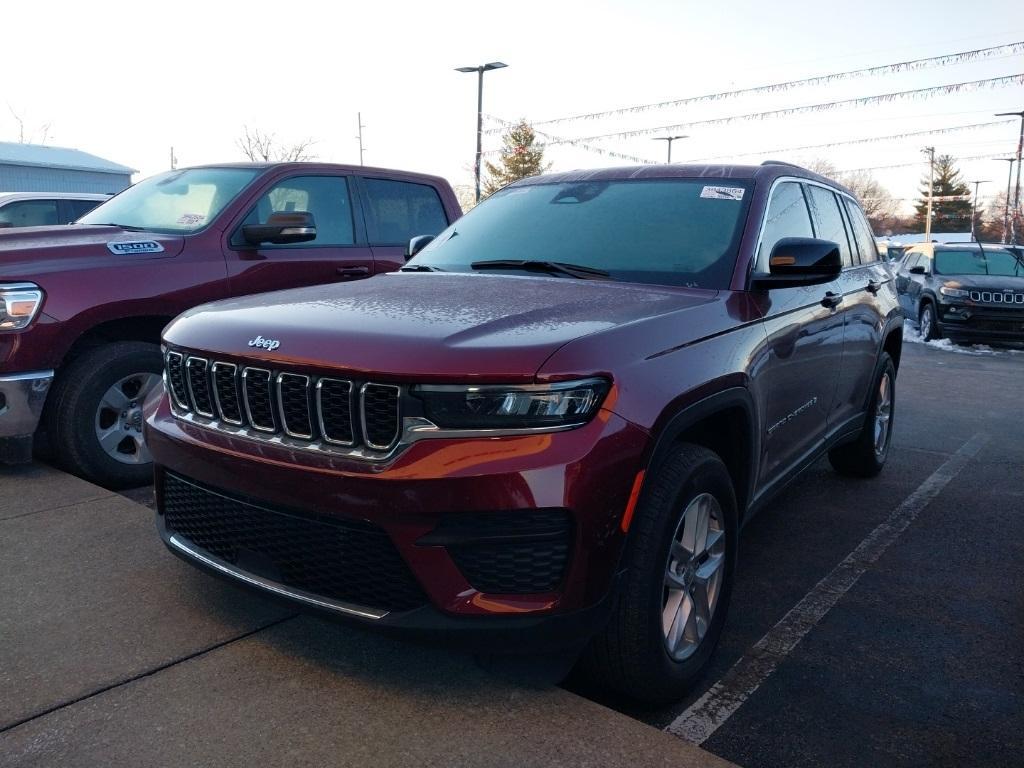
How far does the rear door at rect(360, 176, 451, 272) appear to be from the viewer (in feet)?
20.7

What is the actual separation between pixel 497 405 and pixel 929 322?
1420 cm

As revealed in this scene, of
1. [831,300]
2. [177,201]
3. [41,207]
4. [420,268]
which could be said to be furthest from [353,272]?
[41,207]

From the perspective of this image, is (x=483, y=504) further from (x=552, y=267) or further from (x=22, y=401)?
(x=22, y=401)

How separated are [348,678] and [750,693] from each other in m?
1.34

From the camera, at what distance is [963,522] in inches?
196

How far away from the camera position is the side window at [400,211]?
6395 mm

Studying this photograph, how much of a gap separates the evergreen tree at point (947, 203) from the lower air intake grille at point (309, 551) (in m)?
97.6

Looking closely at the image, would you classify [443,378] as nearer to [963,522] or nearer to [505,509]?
[505,509]

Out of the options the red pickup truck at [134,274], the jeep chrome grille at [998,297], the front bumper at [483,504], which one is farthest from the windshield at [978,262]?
the front bumper at [483,504]

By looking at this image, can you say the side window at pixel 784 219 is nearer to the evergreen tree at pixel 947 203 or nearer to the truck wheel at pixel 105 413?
the truck wheel at pixel 105 413

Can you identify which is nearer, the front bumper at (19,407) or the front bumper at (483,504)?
the front bumper at (483,504)

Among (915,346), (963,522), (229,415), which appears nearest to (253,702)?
(229,415)

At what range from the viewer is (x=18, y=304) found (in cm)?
442

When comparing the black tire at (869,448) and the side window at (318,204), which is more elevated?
the side window at (318,204)
